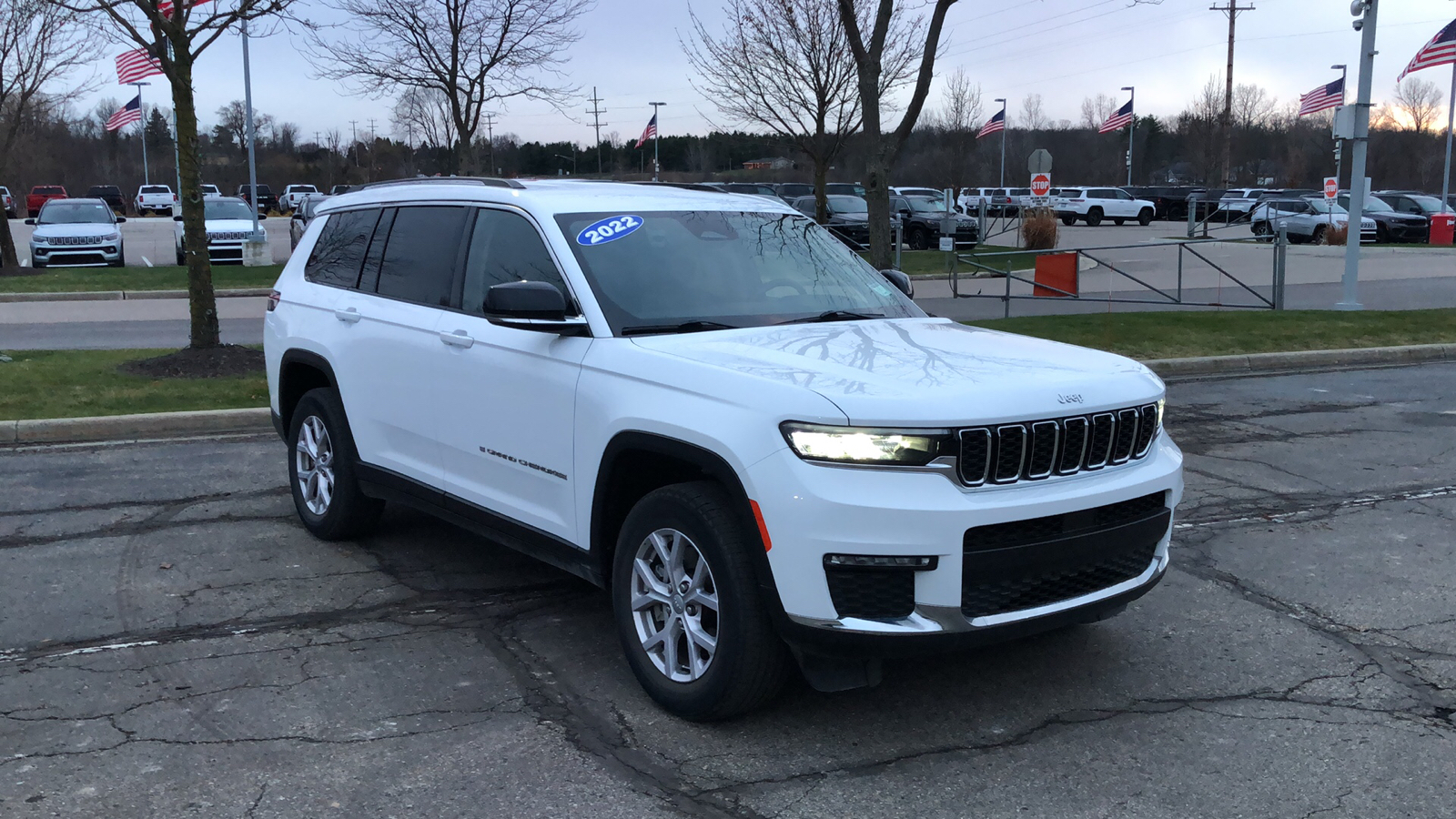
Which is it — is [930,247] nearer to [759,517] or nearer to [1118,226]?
[1118,226]

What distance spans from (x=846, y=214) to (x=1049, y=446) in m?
28.9

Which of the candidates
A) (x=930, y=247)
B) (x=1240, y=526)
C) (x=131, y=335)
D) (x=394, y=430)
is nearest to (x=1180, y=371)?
(x=1240, y=526)

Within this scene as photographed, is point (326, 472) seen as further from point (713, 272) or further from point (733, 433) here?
point (733, 433)

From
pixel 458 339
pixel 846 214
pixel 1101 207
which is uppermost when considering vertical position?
pixel 1101 207

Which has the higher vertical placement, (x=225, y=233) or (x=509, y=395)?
(x=225, y=233)

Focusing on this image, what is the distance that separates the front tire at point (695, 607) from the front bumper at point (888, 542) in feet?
0.53

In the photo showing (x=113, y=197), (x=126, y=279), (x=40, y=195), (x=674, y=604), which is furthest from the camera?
(x=40, y=195)

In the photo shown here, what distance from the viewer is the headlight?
3.73 m

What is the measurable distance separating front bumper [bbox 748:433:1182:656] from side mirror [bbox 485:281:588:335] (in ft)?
3.89

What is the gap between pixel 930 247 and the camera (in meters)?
33.8

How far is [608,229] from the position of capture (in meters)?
5.08

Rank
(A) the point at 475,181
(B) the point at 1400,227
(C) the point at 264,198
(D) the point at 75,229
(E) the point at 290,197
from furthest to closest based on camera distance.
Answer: (C) the point at 264,198, (E) the point at 290,197, (B) the point at 1400,227, (D) the point at 75,229, (A) the point at 475,181

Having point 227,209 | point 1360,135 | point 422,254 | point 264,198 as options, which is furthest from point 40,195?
point 422,254

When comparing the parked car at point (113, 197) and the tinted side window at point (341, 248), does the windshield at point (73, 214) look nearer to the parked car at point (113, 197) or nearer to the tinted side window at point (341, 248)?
the tinted side window at point (341, 248)
